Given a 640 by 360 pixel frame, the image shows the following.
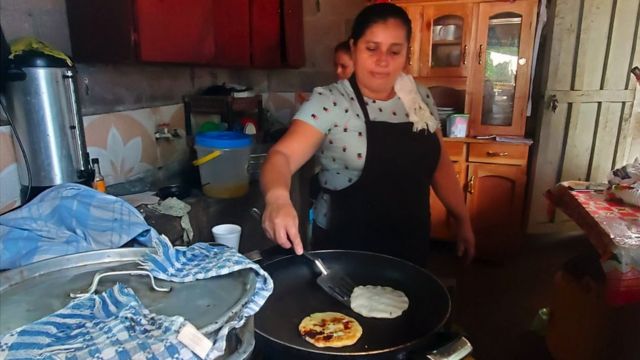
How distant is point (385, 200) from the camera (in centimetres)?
127

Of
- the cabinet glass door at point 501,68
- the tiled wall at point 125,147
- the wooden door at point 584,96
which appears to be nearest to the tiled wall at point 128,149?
the tiled wall at point 125,147

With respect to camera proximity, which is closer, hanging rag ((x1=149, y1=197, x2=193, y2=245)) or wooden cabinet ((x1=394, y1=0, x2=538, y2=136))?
hanging rag ((x1=149, y1=197, x2=193, y2=245))

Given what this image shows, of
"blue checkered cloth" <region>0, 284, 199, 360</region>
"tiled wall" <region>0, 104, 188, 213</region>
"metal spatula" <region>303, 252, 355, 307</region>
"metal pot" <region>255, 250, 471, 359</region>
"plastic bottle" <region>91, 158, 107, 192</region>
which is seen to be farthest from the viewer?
"plastic bottle" <region>91, 158, 107, 192</region>

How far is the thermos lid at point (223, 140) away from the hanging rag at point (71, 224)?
841 mm

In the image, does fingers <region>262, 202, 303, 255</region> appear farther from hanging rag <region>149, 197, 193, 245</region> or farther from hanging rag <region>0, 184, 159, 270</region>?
hanging rag <region>149, 197, 193, 245</region>

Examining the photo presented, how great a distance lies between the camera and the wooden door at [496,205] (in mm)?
2908

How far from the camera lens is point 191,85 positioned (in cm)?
219

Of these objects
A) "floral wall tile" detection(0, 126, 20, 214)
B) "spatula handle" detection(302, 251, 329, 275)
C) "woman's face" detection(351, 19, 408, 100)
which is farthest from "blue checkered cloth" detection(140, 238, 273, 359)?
"floral wall tile" detection(0, 126, 20, 214)

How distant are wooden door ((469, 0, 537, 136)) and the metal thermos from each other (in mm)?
2411

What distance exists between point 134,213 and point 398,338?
2.05ft

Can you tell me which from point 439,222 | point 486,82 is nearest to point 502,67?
point 486,82

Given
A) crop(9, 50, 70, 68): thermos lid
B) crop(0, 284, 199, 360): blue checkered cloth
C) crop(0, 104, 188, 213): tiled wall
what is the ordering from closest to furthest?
1. crop(0, 284, 199, 360): blue checkered cloth
2. crop(9, 50, 70, 68): thermos lid
3. crop(0, 104, 188, 213): tiled wall

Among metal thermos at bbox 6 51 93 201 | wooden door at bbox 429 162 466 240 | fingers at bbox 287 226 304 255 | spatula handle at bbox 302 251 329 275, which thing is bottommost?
wooden door at bbox 429 162 466 240

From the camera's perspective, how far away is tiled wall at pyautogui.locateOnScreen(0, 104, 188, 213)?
126 centimetres
